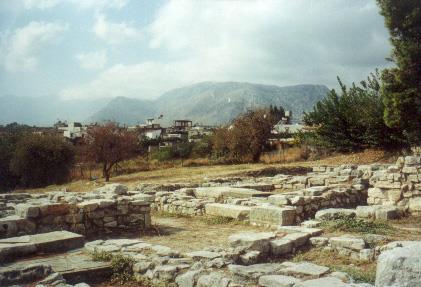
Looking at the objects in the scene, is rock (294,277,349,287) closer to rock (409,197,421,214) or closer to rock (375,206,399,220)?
rock (375,206,399,220)

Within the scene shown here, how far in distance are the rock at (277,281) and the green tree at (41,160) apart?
28.6 metres

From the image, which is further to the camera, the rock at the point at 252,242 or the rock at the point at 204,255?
→ the rock at the point at 252,242

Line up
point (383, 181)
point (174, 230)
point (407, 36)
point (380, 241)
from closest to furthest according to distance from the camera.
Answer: point (380, 241)
point (174, 230)
point (383, 181)
point (407, 36)

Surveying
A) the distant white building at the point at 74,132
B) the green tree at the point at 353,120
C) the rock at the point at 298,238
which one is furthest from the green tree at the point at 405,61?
the distant white building at the point at 74,132

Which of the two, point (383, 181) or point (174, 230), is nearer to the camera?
point (174, 230)

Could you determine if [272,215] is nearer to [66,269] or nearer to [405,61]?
[66,269]

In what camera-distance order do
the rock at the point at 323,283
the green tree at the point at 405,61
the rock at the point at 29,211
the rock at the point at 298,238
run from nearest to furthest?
the rock at the point at 323,283 < the rock at the point at 298,238 < the rock at the point at 29,211 < the green tree at the point at 405,61

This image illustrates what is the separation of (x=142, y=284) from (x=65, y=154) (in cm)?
2776

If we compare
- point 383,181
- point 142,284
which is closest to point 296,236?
point 142,284

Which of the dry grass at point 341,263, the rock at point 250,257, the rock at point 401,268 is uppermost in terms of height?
the rock at point 401,268

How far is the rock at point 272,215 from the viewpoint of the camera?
10.6 meters

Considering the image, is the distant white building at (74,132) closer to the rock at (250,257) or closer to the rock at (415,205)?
the rock at (415,205)

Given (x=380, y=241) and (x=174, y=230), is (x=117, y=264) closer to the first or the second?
(x=174, y=230)

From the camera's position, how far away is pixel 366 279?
5914 mm
